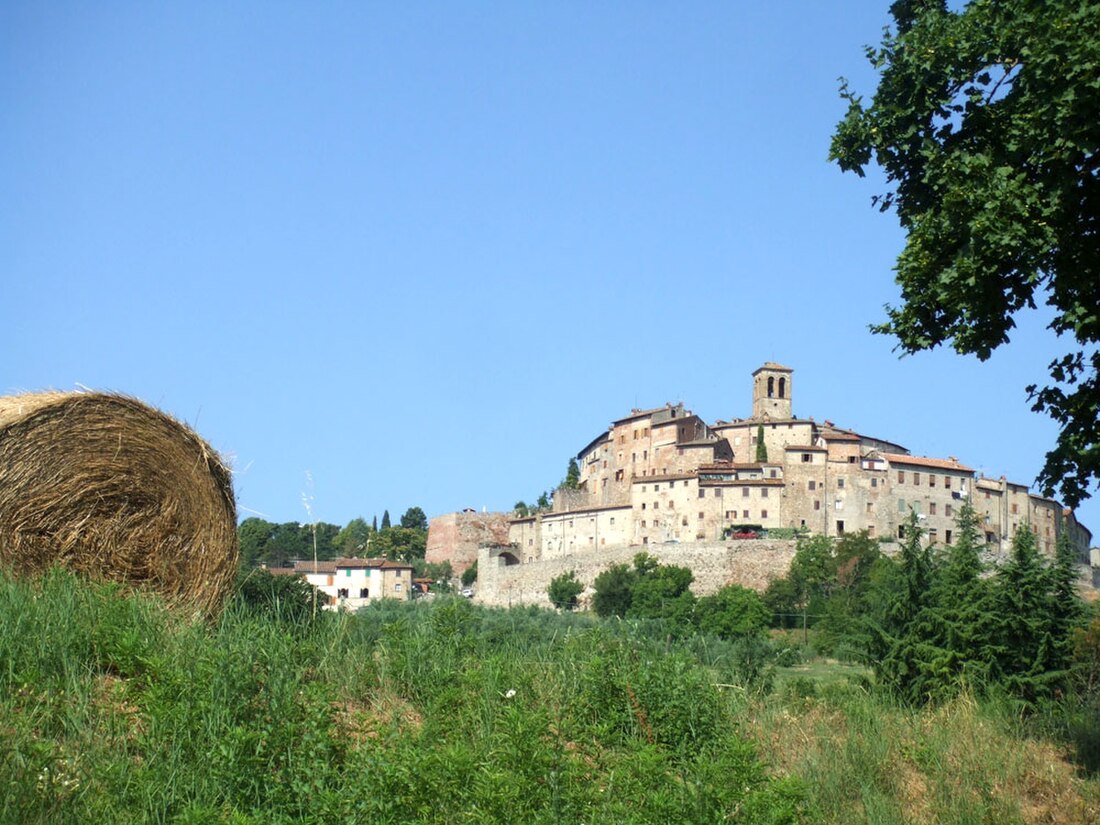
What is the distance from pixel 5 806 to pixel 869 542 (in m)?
75.0

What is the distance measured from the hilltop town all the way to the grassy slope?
73.8 metres

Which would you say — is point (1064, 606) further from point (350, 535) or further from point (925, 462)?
point (350, 535)

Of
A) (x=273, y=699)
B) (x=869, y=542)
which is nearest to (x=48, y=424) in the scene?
(x=273, y=699)

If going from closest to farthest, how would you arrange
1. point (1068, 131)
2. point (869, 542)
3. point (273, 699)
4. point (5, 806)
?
1. point (5, 806)
2. point (273, 699)
3. point (1068, 131)
4. point (869, 542)

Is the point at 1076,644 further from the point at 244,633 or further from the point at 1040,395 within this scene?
the point at 244,633

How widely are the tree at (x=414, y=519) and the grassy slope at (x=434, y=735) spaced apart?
132 meters

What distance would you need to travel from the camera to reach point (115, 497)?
9.45 m

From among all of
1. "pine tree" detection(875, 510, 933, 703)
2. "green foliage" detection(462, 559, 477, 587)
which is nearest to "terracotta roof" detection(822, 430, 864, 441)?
"green foliage" detection(462, 559, 477, 587)

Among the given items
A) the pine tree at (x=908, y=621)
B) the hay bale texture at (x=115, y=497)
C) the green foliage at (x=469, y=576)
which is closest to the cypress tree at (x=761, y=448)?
the green foliage at (x=469, y=576)

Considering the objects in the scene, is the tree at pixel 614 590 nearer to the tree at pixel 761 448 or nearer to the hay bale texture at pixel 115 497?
the tree at pixel 761 448

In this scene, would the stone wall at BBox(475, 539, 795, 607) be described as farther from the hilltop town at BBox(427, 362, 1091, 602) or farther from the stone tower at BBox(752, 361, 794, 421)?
the stone tower at BBox(752, 361, 794, 421)

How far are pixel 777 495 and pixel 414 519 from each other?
2562 inches

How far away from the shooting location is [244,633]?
25.2 ft

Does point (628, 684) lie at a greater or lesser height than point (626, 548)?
lesser
